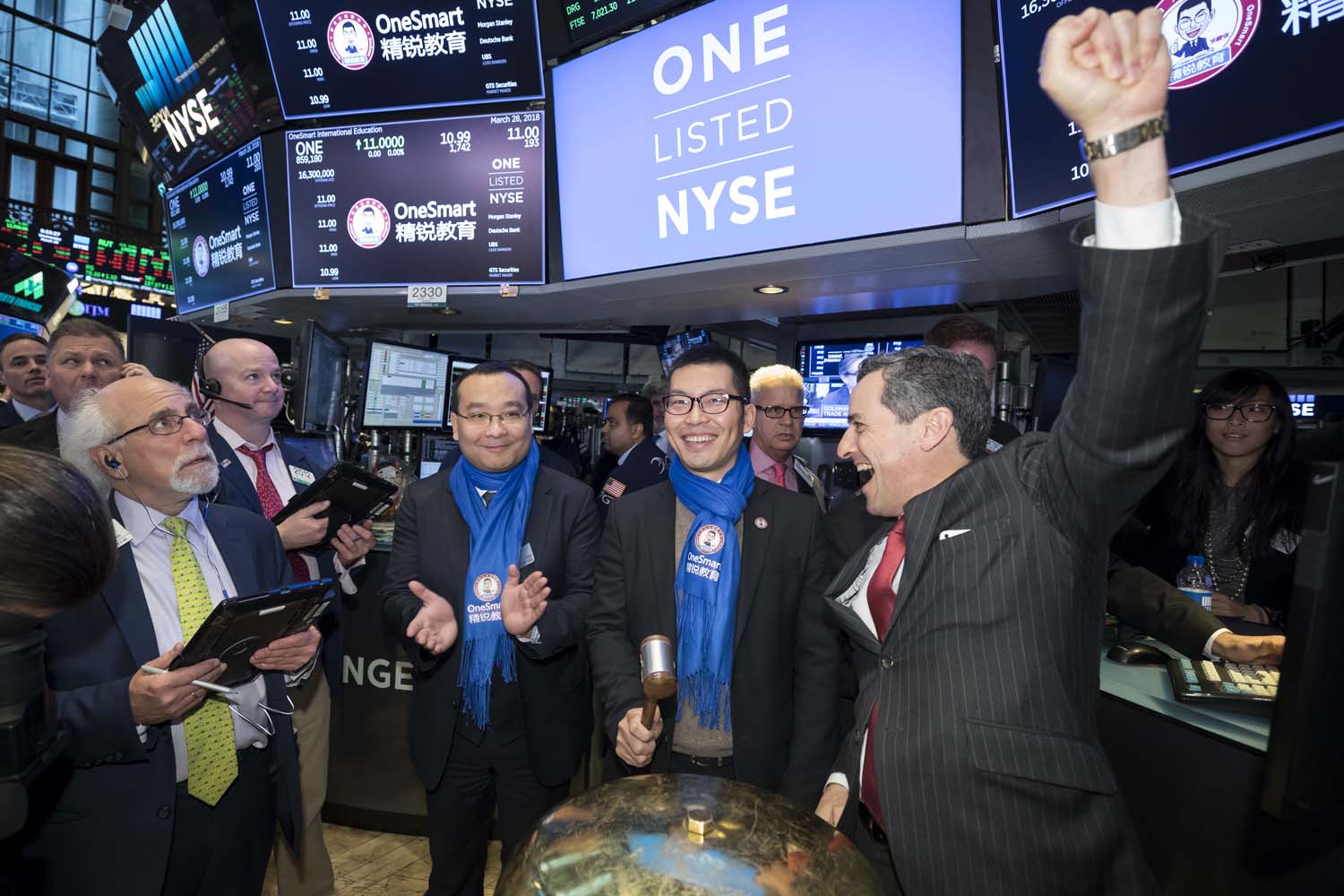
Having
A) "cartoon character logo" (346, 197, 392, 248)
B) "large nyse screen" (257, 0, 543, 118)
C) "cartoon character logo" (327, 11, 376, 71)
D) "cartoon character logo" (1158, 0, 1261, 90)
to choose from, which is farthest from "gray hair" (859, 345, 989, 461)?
"cartoon character logo" (327, 11, 376, 71)

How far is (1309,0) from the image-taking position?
1876 mm

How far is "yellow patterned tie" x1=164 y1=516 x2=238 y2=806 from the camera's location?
173 centimetres

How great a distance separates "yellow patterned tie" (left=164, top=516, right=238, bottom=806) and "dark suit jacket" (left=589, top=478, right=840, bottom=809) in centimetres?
91

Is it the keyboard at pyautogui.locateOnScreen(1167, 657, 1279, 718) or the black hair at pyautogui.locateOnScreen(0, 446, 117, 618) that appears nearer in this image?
the black hair at pyautogui.locateOnScreen(0, 446, 117, 618)

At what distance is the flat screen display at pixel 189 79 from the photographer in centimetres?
456

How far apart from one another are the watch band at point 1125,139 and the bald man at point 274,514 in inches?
98.5

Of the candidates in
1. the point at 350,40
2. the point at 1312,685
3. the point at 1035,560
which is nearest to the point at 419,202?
the point at 350,40

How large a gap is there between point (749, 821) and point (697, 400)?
4.24 ft

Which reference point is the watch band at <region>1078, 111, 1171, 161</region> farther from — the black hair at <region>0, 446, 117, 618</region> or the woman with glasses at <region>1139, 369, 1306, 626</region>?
the woman with glasses at <region>1139, 369, 1306, 626</region>

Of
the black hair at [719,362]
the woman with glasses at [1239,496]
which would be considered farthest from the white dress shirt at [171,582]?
the woman with glasses at [1239,496]

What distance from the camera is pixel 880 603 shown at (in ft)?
4.63

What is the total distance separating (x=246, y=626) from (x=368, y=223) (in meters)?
3.47

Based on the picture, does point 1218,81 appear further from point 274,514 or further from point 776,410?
point 274,514

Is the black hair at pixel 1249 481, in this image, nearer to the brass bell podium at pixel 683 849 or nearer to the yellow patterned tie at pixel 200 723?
the brass bell podium at pixel 683 849
